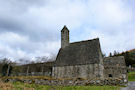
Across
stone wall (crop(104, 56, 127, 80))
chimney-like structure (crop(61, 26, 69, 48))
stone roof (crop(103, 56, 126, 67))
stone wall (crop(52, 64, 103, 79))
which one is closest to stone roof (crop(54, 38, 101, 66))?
stone wall (crop(52, 64, 103, 79))

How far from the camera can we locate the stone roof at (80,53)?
26.2 metres

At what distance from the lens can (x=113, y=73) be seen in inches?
1150

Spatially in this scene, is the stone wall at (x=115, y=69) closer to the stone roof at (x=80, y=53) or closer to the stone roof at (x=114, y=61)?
the stone roof at (x=114, y=61)

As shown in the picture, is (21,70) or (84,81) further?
(21,70)

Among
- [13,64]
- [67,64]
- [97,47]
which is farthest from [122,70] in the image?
[13,64]

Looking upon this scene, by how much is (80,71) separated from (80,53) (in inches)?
171

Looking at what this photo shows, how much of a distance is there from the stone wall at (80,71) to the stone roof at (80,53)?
868 mm

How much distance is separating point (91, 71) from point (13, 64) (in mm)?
27400

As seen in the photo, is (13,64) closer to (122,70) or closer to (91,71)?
(91,71)

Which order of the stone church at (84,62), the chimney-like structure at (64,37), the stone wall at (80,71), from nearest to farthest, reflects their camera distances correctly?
the stone wall at (80,71)
the stone church at (84,62)
the chimney-like structure at (64,37)

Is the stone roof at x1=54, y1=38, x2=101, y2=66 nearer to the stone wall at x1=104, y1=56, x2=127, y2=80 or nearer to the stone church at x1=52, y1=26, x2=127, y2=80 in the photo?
the stone church at x1=52, y1=26, x2=127, y2=80

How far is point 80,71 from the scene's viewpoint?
85.7ft

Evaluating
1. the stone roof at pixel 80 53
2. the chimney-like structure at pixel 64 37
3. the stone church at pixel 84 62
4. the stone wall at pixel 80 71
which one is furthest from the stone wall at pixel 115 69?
the chimney-like structure at pixel 64 37

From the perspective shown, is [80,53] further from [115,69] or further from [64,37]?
[115,69]
